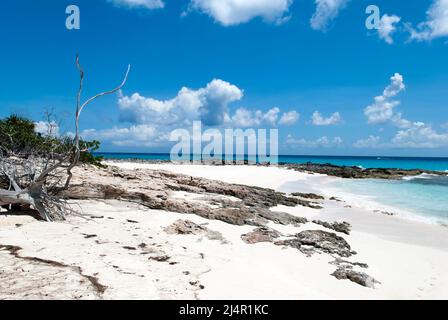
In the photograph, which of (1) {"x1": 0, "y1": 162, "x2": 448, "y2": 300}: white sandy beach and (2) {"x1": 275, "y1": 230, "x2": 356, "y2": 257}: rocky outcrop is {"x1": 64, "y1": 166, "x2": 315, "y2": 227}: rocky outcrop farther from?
(2) {"x1": 275, "y1": 230, "x2": 356, "y2": 257}: rocky outcrop

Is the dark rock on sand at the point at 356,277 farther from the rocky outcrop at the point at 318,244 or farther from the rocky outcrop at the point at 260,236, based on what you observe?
the rocky outcrop at the point at 260,236

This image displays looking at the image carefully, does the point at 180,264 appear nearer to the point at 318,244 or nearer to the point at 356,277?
the point at 356,277

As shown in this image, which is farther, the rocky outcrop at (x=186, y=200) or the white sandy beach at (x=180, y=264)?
the rocky outcrop at (x=186, y=200)

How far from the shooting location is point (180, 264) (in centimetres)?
600

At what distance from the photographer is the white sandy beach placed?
4879 millimetres

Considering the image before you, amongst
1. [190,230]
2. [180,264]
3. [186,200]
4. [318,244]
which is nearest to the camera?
[180,264]

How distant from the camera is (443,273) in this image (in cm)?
754

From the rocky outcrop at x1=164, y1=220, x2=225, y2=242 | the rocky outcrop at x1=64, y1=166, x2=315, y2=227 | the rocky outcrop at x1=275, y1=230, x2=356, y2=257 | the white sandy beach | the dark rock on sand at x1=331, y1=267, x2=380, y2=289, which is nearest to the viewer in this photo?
the white sandy beach

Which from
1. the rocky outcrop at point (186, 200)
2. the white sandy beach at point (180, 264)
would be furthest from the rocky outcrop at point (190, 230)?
the rocky outcrop at point (186, 200)

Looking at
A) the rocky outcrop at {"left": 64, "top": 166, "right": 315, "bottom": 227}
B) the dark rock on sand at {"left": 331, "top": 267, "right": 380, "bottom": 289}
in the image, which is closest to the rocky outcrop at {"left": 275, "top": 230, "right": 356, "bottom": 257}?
the dark rock on sand at {"left": 331, "top": 267, "right": 380, "bottom": 289}

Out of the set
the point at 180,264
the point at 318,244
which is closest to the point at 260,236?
the point at 318,244

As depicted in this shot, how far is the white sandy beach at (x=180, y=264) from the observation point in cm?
488

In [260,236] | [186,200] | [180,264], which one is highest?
[186,200]

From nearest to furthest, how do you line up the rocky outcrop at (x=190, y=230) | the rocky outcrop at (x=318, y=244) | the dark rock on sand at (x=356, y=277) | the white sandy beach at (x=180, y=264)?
1. the white sandy beach at (x=180, y=264)
2. the dark rock on sand at (x=356, y=277)
3. the rocky outcrop at (x=318, y=244)
4. the rocky outcrop at (x=190, y=230)
